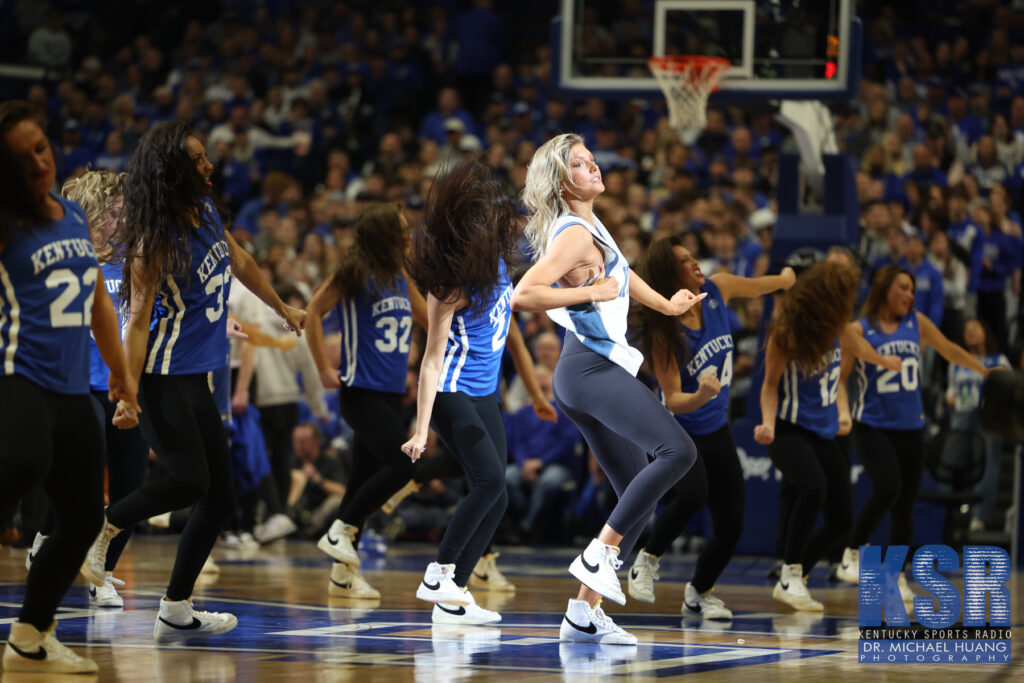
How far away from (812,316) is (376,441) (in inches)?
106

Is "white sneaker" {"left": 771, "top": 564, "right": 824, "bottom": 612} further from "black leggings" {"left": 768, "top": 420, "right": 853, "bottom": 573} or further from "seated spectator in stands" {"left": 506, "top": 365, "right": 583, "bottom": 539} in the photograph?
"seated spectator in stands" {"left": 506, "top": 365, "right": 583, "bottom": 539}

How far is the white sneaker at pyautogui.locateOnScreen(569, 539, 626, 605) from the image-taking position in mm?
6047

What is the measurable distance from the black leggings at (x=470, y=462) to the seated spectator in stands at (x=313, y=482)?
20.9ft

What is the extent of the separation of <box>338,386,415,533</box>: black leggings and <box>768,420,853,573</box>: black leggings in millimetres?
2266

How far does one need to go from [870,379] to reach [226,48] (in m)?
14.6

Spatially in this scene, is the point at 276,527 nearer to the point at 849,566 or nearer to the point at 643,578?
the point at 849,566

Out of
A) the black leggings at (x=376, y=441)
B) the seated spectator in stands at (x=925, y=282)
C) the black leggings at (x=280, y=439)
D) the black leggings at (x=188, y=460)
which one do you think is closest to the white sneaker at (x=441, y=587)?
the black leggings at (x=188, y=460)

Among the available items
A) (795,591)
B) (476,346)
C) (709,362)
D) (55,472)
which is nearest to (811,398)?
(709,362)

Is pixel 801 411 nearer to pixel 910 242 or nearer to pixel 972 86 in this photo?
pixel 910 242

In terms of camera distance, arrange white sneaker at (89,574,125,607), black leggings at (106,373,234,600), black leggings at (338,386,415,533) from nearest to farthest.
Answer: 1. black leggings at (106,373,234,600)
2. white sneaker at (89,574,125,607)
3. black leggings at (338,386,415,533)

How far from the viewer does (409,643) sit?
607 cm

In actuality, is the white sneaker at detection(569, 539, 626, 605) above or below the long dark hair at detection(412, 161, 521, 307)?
below

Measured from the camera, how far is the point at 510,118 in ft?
61.8

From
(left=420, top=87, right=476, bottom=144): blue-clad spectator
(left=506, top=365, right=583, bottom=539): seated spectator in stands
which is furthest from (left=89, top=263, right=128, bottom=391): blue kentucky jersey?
(left=420, top=87, right=476, bottom=144): blue-clad spectator
